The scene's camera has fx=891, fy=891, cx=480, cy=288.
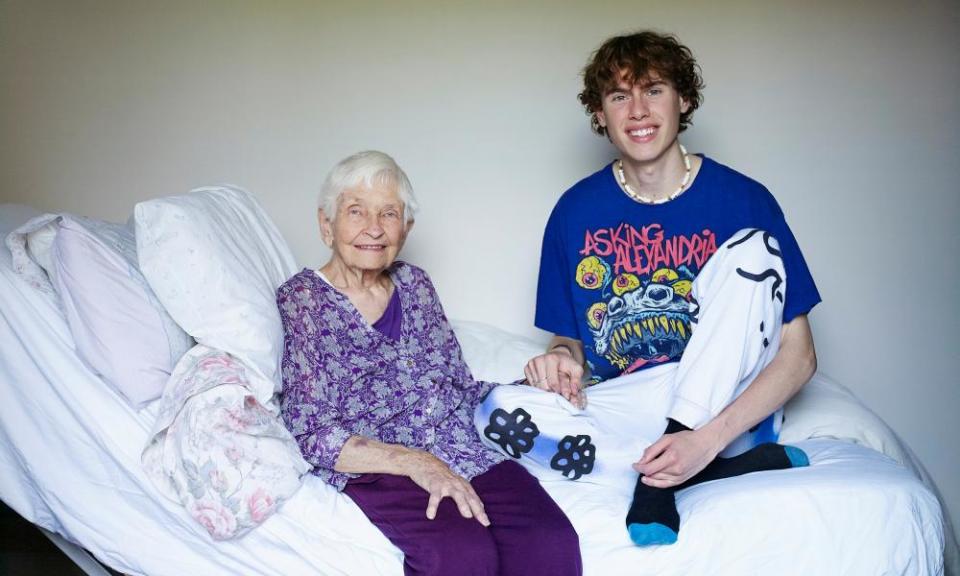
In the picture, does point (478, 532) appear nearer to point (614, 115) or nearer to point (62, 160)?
point (614, 115)

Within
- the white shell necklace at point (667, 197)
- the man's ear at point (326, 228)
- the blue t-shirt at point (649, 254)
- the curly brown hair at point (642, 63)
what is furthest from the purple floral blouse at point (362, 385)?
the curly brown hair at point (642, 63)

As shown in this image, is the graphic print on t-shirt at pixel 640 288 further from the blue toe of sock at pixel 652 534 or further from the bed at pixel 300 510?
the blue toe of sock at pixel 652 534

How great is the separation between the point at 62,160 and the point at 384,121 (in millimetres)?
1092

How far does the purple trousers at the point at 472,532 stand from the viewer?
5.43ft

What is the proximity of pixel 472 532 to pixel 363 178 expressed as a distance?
0.83 metres

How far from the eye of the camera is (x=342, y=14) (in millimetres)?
2855

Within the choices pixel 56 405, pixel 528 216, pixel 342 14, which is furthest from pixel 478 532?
pixel 342 14

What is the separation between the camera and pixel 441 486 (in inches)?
69.1

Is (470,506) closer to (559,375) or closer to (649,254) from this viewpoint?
(559,375)

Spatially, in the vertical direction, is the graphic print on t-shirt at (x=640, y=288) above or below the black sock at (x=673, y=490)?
above

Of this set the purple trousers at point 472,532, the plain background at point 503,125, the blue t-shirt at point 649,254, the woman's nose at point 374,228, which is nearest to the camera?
the purple trousers at point 472,532

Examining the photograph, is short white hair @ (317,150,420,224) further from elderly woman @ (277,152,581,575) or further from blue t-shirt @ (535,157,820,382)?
blue t-shirt @ (535,157,820,382)

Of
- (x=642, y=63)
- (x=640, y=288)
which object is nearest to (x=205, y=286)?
(x=640, y=288)

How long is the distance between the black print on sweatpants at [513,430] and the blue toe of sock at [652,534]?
35 cm
